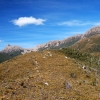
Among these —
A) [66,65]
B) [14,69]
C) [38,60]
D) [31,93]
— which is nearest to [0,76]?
[14,69]

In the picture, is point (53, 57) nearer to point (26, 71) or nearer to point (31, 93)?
point (26, 71)

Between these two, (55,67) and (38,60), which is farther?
(38,60)

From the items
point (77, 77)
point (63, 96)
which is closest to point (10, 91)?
point (63, 96)

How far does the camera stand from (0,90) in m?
29.8

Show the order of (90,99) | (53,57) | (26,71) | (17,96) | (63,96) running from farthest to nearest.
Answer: (53,57) < (26,71) < (90,99) < (63,96) < (17,96)

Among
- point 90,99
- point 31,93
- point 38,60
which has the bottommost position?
point 90,99

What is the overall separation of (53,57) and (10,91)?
86.7 meters

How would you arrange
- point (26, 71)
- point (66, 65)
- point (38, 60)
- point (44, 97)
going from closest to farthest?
point (44, 97) < point (26, 71) < point (66, 65) < point (38, 60)

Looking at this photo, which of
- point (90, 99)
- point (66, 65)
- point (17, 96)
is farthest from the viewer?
point (66, 65)

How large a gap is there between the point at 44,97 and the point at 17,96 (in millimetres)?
5501

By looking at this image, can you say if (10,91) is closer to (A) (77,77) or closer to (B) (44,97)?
(B) (44,97)

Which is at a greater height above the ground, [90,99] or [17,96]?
[17,96]

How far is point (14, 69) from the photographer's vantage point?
9406 cm

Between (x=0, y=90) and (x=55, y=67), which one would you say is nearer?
(x=0, y=90)
